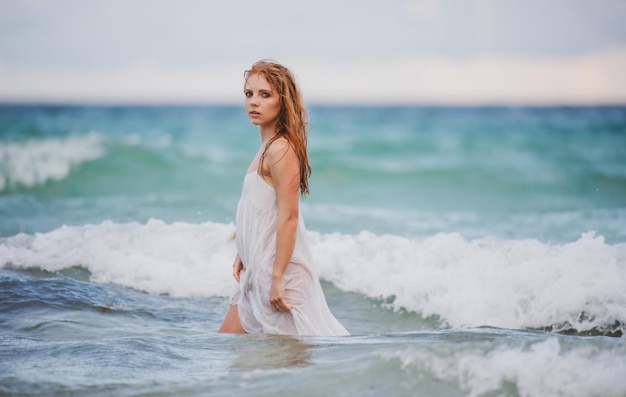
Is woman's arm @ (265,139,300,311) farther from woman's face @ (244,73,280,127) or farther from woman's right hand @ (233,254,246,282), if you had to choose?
woman's right hand @ (233,254,246,282)

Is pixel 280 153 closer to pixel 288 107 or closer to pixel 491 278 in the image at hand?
pixel 288 107

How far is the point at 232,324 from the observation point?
15.9 feet

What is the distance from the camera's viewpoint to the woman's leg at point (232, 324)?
15.7 ft

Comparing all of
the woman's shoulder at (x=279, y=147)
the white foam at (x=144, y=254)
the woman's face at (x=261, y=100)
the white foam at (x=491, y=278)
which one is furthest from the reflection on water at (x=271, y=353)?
the white foam at (x=144, y=254)

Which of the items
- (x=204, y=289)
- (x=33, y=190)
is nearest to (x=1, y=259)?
(x=204, y=289)

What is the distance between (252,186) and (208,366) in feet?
3.34

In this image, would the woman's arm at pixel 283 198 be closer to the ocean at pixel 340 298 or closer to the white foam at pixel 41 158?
the ocean at pixel 340 298

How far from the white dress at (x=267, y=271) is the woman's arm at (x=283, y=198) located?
10 cm

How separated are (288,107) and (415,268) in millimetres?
3460

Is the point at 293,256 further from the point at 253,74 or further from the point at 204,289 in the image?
the point at 204,289

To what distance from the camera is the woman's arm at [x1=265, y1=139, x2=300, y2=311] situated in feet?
14.3

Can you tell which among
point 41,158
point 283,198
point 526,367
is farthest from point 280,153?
point 41,158

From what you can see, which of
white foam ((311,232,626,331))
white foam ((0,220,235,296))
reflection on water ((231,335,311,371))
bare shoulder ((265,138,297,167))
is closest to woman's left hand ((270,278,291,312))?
reflection on water ((231,335,311,371))

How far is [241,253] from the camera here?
473 centimetres
